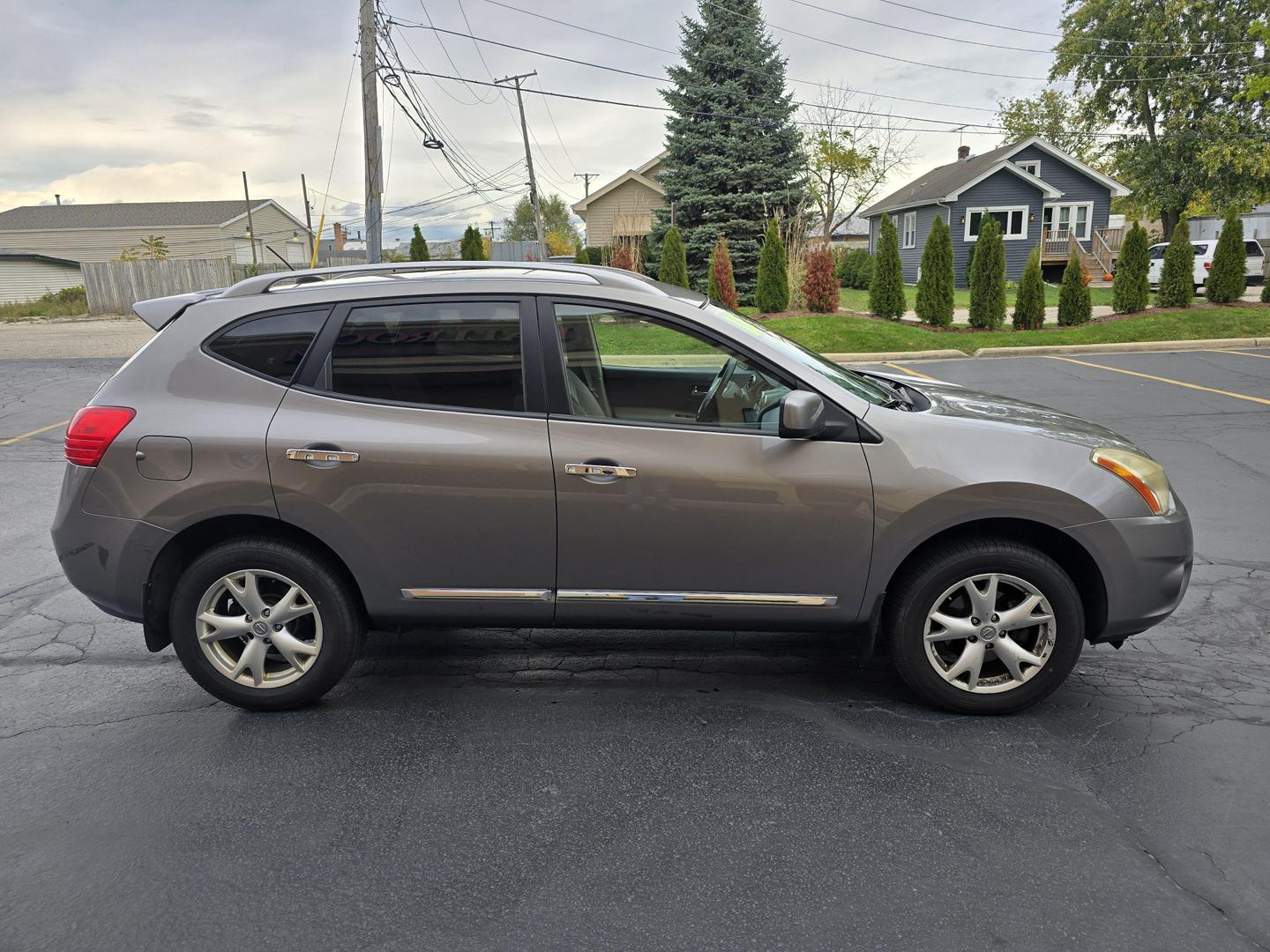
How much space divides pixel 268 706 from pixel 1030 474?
126 inches

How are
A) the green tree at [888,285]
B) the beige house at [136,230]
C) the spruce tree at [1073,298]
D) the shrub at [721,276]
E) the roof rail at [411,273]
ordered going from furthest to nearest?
1. the beige house at [136,230]
2. the shrub at [721,276]
3. the green tree at [888,285]
4. the spruce tree at [1073,298]
5. the roof rail at [411,273]

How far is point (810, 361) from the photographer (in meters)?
3.85

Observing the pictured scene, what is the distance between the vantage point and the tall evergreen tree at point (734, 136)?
2781 centimetres

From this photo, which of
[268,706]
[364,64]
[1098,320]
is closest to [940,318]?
[1098,320]

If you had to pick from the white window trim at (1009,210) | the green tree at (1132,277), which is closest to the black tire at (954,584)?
the green tree at (1132,277)

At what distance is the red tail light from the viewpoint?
11.9ft

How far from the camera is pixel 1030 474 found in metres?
3.49

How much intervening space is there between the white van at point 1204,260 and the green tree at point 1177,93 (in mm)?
6748

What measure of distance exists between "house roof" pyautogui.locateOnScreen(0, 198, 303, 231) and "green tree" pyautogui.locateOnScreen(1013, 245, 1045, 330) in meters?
47.5

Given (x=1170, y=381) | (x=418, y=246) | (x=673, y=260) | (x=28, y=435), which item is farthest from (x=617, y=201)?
(x=28, y=435)

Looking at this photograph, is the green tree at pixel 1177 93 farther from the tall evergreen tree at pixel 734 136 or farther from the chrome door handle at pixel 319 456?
the chrome door handle at pixel 319 456

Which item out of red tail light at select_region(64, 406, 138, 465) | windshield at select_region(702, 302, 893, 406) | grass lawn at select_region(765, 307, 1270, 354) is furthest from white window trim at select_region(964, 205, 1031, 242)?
red tail light at select_region(64, 406, 138, 465)

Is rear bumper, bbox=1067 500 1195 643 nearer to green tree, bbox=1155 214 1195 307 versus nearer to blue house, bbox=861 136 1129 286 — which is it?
green tree, bbox=1155 214 1195 307

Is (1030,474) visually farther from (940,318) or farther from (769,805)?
(940,318)
